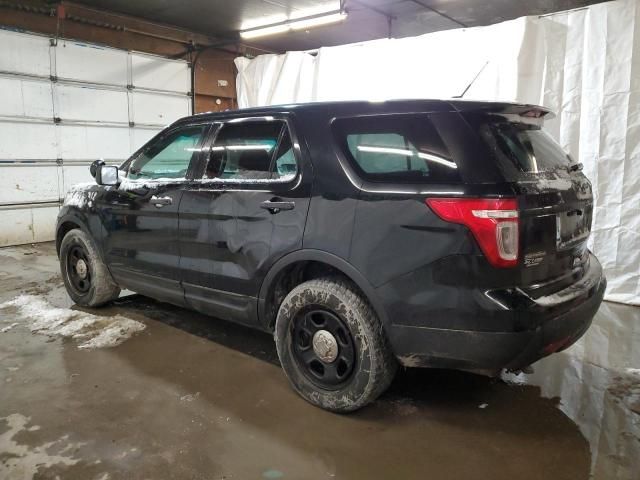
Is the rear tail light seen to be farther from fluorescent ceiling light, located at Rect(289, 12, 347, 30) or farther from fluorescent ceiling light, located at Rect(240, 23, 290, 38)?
fluorescent ceiling light, located at Rect(240, 23, 290, 38)

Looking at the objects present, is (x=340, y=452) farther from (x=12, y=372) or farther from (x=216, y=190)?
(x=12, y=372)

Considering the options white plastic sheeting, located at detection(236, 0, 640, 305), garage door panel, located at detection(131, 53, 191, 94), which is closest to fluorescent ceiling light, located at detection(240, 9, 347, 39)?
garage door panel, located at detection(131, 53, 191, 94)

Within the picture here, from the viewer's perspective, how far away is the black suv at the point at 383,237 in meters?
2.07

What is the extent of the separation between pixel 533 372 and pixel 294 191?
206 cm

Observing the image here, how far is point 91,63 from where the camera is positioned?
26.2 ft

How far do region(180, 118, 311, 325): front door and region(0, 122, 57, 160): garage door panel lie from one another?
5.71m

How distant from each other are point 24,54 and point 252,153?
640 centimetres

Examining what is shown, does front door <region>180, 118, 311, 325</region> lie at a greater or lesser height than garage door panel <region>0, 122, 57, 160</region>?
lesser

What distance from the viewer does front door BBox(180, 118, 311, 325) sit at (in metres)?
2.68

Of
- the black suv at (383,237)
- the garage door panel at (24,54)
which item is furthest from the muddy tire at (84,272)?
the garage door panel at (24,54)

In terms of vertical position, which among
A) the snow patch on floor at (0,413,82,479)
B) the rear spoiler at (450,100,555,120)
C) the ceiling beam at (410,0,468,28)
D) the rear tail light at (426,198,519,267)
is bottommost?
the snow patch on floor at (0,413,82,479)

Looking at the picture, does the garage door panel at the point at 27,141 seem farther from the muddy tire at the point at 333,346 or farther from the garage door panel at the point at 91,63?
the muddy tire at the point at 333,346

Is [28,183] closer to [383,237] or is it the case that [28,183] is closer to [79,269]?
[79,269]

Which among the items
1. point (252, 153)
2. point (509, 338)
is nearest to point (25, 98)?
point (252, 153)
